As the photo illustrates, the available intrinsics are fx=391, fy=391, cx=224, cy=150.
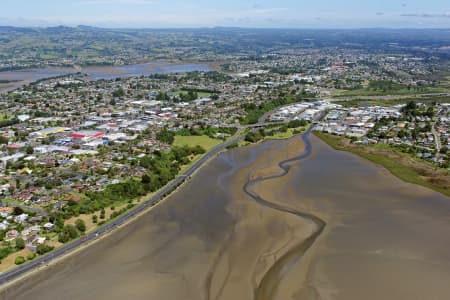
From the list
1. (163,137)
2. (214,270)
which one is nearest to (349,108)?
(163,137)

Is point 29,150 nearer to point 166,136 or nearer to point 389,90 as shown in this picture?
point 166,136

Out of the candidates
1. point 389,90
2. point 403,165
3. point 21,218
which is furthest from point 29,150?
point 389,90

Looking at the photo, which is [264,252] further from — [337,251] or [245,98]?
[245,98]

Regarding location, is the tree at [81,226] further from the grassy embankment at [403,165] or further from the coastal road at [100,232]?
the grassy embankment at [403,165]

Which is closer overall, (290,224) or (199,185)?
(290,224)

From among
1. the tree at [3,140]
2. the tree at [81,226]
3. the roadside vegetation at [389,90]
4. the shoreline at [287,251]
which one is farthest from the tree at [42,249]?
the roadside vegetation at [389,90]
